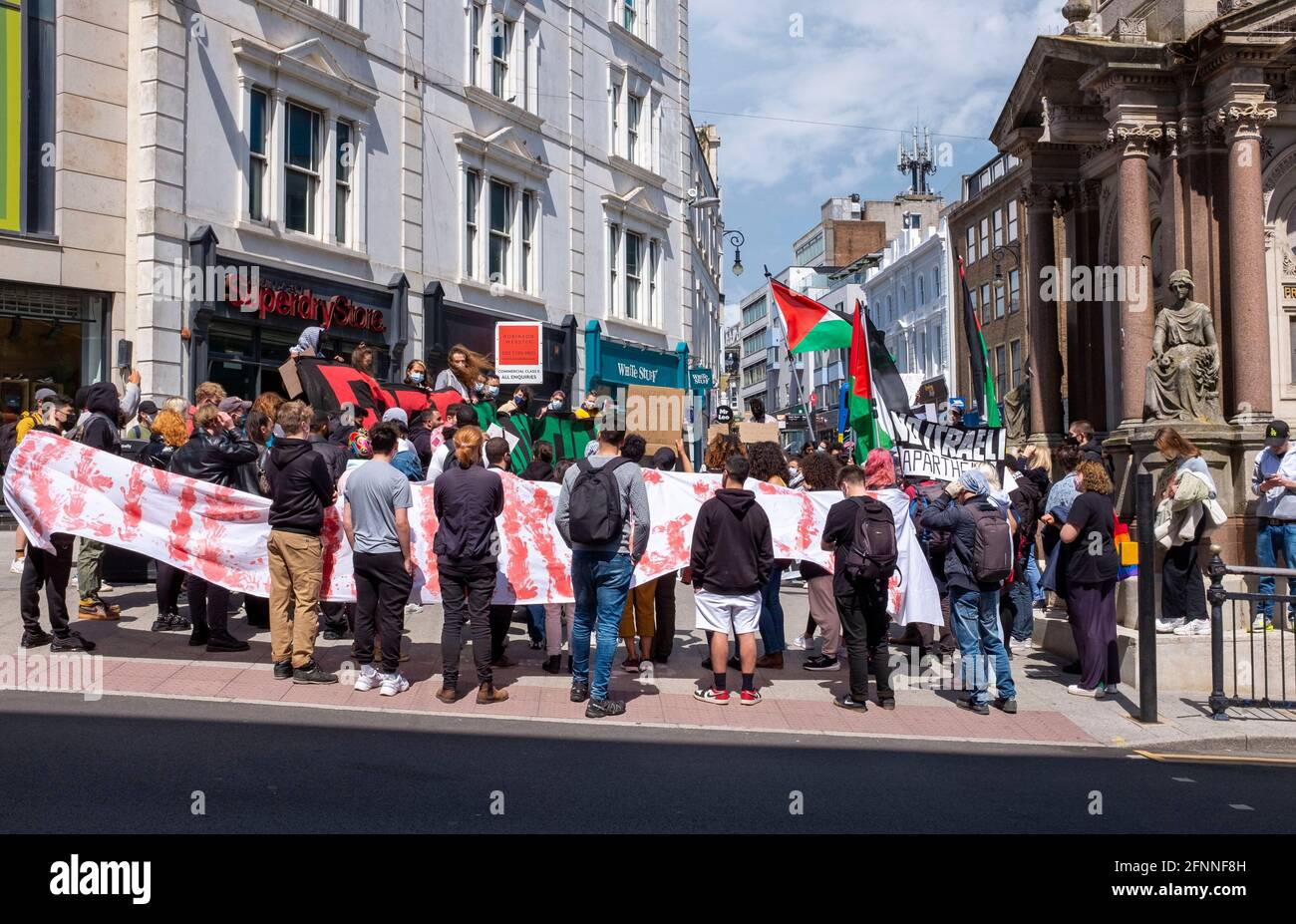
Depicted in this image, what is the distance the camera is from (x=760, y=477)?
10.9 meters

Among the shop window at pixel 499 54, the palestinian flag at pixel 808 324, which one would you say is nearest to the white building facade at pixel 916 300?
the shop window at pixel 499 54

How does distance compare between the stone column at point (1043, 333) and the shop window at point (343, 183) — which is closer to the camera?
the stone column at point (1043, 333)

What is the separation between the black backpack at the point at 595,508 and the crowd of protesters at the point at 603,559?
0.01 meters

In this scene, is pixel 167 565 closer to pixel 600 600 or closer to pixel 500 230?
pixel 600 600

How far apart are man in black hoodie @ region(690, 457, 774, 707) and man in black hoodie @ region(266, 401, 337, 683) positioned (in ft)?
9.32

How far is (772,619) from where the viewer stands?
34.4ft

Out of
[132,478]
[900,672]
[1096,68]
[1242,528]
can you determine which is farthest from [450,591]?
[1096,68]

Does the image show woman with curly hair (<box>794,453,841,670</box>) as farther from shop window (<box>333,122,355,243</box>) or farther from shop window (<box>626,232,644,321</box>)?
shop window (<box>626,232,644,321</box>)

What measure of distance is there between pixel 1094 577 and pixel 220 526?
23.1 ft

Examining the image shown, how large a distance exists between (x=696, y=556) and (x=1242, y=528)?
358 inches

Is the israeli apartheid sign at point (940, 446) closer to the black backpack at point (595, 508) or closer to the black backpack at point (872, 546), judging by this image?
the black backpack at point (872, 546)

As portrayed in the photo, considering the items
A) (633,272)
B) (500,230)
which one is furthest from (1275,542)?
(633,272)

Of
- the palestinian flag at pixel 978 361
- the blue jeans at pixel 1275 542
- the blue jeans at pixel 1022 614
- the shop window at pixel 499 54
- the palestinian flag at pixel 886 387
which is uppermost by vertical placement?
the shop window at pixel 499 54

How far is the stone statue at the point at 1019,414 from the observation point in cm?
1892
